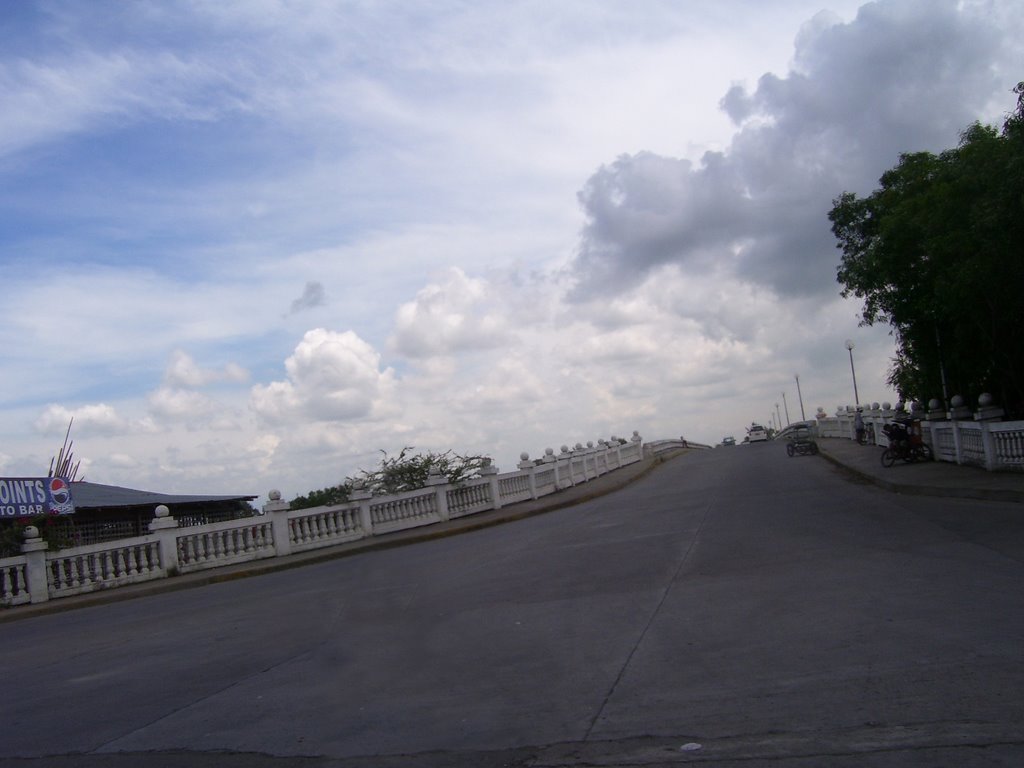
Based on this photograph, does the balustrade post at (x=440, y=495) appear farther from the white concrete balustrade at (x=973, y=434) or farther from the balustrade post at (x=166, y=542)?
the white concrete balustrade at (x=973, y=434)

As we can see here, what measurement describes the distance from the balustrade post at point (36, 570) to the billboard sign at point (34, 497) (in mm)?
2570

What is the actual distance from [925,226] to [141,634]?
17526 millimetres

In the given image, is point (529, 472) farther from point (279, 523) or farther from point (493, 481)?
point (279, 523)

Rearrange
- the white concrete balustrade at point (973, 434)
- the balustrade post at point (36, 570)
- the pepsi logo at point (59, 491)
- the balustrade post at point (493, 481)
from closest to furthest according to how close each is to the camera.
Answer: the balustrade post at point (36, 570) → the white concrete balustrade at point (973, 434) → the pepsi logo at point (59, 491) → the balustrade post at point (493, 481)

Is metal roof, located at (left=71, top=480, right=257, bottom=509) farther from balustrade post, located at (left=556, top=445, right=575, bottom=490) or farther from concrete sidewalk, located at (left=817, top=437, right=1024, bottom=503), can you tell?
concrete sidewalk, located at (left=817, top=437, right=1024, bottom=503)

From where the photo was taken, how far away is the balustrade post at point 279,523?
2127 cm

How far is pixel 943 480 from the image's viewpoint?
2009cm

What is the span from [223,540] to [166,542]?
1270mm

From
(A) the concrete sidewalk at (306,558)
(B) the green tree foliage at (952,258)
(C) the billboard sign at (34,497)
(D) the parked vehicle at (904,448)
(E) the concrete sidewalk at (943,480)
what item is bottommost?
(E) the concrete sidewalk at (943,480)

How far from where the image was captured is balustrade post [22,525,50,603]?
18.6m

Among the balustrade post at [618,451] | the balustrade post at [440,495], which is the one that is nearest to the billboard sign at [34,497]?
the balustrade post at [440,495]

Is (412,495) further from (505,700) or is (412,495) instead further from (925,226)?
(505,700)

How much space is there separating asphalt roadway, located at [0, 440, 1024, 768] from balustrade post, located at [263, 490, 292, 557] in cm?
509

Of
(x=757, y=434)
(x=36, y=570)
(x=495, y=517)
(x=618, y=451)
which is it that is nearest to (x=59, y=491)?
(x=36, y=570)
